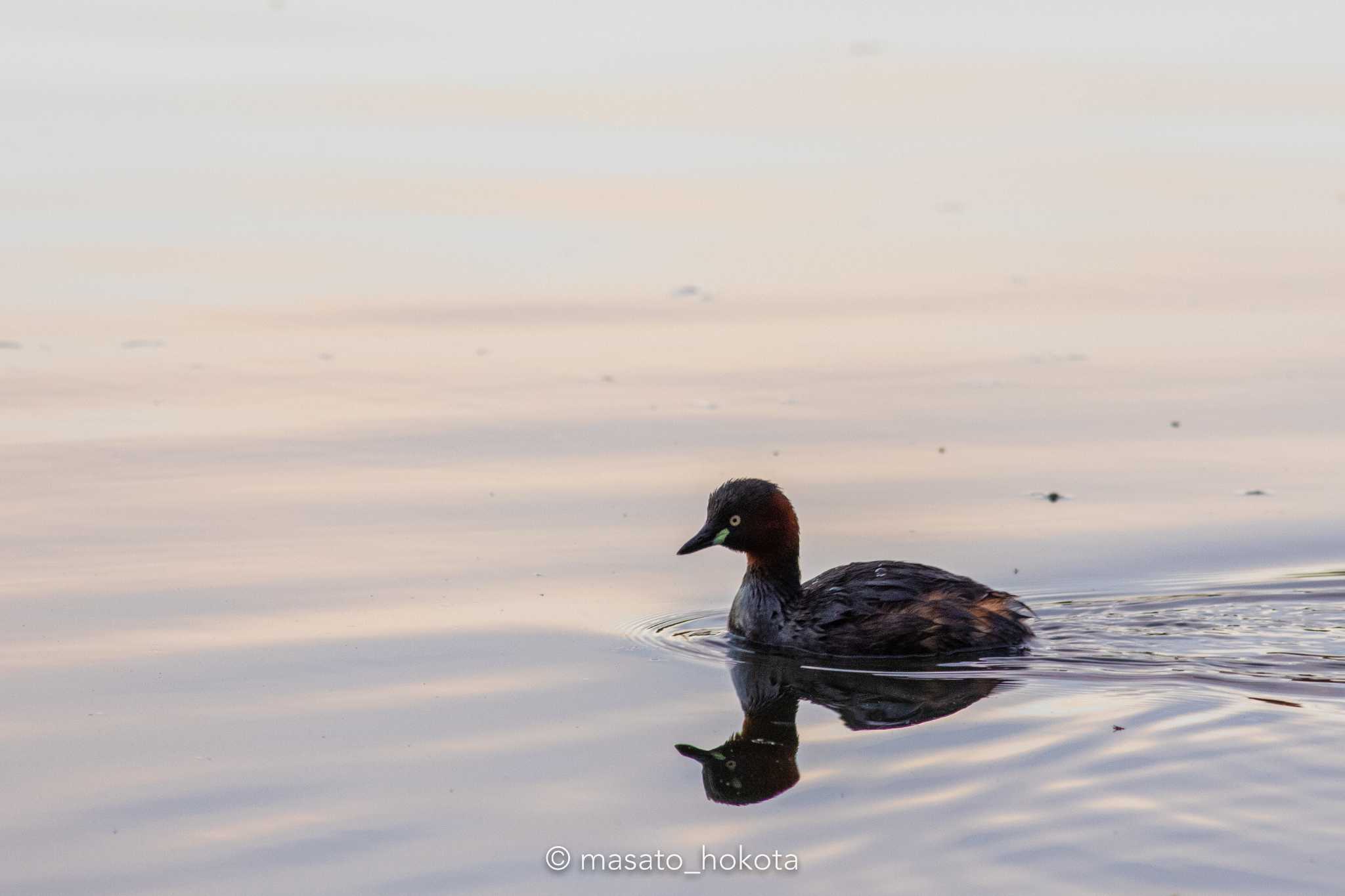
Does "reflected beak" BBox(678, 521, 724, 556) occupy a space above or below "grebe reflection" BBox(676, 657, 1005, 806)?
above

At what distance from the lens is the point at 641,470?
12.1 metres

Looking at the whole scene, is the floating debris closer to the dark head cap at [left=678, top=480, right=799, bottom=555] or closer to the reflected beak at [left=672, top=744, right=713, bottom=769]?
the dark head cap at [left=678, top=480, right=799, bottom=555]

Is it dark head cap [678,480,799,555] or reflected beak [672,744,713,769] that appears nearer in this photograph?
reflected beak [672,744,713,769]

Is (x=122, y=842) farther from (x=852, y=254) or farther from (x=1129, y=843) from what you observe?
(x=852, y=254)

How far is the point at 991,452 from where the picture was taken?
41.1 feet

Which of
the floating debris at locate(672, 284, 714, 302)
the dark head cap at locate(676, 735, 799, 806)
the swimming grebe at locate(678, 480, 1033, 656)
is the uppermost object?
the floating debris at locate(672, 284, 714, 302)

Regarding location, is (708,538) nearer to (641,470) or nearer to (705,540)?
(705,540)

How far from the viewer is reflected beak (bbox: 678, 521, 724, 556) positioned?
10.3m

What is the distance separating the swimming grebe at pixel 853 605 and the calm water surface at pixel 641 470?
0.24 m

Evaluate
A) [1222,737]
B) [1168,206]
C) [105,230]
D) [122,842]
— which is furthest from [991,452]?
[105,230]

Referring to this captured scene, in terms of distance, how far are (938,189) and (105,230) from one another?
815 cm

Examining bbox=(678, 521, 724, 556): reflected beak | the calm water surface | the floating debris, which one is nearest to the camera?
the calm water surface

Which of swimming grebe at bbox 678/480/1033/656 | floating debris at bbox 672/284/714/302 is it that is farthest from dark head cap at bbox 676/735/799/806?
floating debris at bbox 672/284/714/302

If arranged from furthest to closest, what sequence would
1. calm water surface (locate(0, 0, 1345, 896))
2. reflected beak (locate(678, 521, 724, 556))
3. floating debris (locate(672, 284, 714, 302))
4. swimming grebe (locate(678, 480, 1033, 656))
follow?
floating debris (locate(672, 284, 714, 302))
reflected beak (locate(678, 521, 724, 556))
swimming grebe (locate(678, 480, 1033, 656))
calm water surface (locate(0, 0, 1345, 896))
